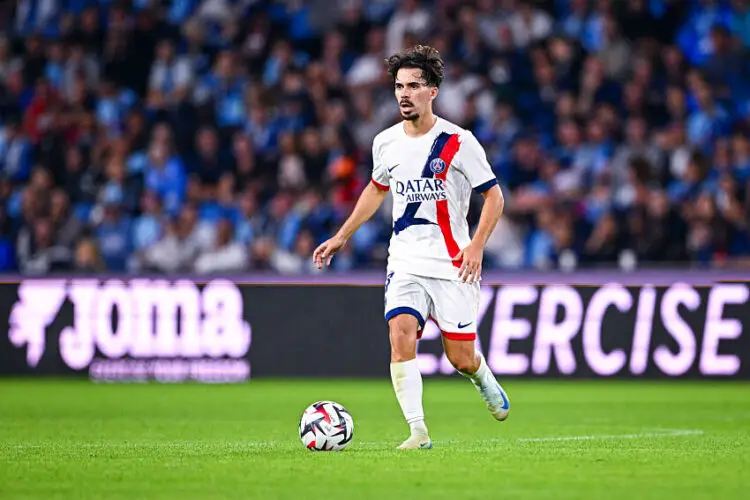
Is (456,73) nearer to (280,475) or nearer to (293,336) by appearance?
(293,336)

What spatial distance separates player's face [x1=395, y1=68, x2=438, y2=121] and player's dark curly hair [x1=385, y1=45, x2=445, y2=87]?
0.03 meters

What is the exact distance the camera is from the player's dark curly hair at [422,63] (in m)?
8.80

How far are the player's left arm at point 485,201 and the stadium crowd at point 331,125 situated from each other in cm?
876

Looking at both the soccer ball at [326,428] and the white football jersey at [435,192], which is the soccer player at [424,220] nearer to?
the white football jersey at [435,192]

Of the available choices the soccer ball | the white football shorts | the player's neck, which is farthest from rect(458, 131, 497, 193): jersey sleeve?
the soccer ball

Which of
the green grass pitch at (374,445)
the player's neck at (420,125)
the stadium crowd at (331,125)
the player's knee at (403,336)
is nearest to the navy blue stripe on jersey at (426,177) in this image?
the player's neck at (420,125)

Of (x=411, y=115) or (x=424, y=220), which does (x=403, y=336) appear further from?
A: (x=411, y=115)

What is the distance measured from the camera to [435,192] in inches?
348

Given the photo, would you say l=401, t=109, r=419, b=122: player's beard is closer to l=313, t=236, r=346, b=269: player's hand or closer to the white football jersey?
the white football jersey

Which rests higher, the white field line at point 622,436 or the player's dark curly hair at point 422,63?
the player's dark curly hair at point 422,63

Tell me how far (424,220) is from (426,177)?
0.27 meters

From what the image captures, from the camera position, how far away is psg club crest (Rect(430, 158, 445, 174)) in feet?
29.0

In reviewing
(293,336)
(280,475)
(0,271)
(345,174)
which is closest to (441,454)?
(280,475)

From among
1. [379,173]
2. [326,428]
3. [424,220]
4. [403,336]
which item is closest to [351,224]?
[379,173]
